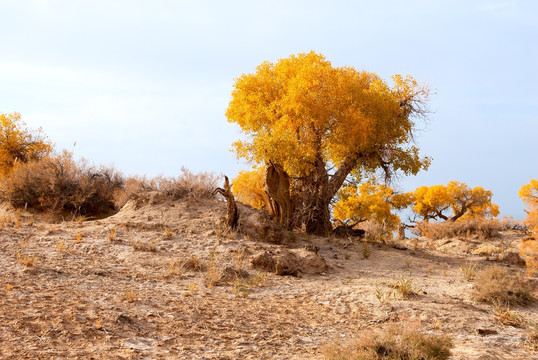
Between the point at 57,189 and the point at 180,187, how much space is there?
5073 millimetres

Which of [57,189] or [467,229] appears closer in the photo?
[57,189]

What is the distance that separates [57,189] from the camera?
17750mm

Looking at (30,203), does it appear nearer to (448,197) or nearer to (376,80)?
(376,80)

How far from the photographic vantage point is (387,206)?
37312 millimetres

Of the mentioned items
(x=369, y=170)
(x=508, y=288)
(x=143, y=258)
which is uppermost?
(x=369, y=170)

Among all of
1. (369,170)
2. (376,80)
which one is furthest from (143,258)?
(376,80)

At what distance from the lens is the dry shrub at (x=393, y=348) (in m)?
5.66

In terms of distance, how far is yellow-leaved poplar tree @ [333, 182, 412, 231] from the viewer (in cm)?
3578

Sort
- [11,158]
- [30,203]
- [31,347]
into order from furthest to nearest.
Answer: [11,158] < [30,203] < [31,347]

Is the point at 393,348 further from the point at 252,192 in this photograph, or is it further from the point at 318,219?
the point at 252,192

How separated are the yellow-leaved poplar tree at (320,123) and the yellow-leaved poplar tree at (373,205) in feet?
50.3

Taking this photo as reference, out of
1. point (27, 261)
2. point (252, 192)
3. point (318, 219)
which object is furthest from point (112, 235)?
point (252, 192)

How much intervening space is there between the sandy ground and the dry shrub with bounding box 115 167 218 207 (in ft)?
A: 1.85

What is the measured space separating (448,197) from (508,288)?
2809cm
